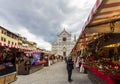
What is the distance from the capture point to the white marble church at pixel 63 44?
379ft

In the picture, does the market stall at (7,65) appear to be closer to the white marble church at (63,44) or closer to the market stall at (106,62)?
the market stall at (106,62)

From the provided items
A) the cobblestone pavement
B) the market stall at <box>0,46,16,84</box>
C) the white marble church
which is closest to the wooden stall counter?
the market stall at <box>0,46,16,84</box>

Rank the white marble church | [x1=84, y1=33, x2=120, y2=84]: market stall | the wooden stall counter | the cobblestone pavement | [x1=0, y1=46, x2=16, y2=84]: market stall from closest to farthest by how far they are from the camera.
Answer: [x1=84, y1=33, x2=120, y2=84]: market stall < the wooden stall counter < [x1=0, y1=46, x2=16, y2=84]: market stall < the cobblestone pavement < the white marble church

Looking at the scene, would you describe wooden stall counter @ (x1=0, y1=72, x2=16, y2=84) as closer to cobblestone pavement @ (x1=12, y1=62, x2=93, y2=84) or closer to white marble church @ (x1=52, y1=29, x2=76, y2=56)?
cobblestone pavement @ (x1=12, y1=62, x2=93, y2=84)

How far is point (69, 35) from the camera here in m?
121

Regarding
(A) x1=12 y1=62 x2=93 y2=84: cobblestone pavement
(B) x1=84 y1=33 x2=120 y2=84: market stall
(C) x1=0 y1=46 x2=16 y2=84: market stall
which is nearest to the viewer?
(B) x1=84 y1=33 x2=120 y2=84: market stall

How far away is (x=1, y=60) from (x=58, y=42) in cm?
10503

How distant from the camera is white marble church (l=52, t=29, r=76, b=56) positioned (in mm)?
115500

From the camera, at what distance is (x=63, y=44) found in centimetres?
11688

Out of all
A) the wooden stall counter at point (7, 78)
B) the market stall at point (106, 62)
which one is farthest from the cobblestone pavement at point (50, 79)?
the market stall at point (106, 62)

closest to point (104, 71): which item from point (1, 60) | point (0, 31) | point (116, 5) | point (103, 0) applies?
point (116, 5)

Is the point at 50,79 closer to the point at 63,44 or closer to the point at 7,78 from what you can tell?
the point at 7,78

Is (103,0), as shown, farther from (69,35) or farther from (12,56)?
(69,35)

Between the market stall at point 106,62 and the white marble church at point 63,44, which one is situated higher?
the white marble church at point 63,44
